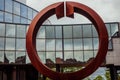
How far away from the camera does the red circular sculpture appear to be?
2120 cm

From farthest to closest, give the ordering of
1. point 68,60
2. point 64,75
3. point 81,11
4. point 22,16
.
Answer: point 22,16
point 68,60
point 81,11
point 64,75

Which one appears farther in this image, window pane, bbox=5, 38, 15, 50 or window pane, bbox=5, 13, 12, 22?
window pane, bbox=5, 13, 12, 22

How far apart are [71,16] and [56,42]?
17.3 meters

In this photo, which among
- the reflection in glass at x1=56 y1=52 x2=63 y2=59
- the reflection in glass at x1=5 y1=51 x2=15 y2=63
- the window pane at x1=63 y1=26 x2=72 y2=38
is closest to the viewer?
the reflection in glass at x1=5 y1=51 x2=15 y2=63

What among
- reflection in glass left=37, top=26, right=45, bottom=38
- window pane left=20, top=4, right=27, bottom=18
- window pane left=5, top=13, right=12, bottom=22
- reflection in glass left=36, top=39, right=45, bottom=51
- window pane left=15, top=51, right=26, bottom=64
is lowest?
window pane left=15, top=51, right=26, bottom=64

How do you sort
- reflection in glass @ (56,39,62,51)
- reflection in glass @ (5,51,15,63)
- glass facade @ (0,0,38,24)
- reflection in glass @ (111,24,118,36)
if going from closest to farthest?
reflection in glass @ (5,51,15,63) < reflection in glass @ (56,39,62,51) < reflection in glass @ (111,24,118,36) < glass facade @ (0,0,38,24)

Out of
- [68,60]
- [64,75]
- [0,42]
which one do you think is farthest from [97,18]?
[0,42]

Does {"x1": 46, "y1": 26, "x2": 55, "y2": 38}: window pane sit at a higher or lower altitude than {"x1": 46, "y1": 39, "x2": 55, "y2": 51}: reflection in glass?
higher

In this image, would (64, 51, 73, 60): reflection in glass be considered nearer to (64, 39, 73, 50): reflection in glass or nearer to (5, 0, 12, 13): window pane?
(64, 39, 73, 50): reflection in glass

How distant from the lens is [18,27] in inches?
1582

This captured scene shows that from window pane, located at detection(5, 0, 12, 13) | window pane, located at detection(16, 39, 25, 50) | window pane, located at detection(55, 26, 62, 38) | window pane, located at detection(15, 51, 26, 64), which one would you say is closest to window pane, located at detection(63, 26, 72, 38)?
window pane, located at detection(55, 26, 62, 38)

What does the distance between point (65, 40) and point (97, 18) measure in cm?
1767

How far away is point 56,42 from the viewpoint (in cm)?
3959

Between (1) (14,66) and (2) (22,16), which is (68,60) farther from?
(2) (22,16)
